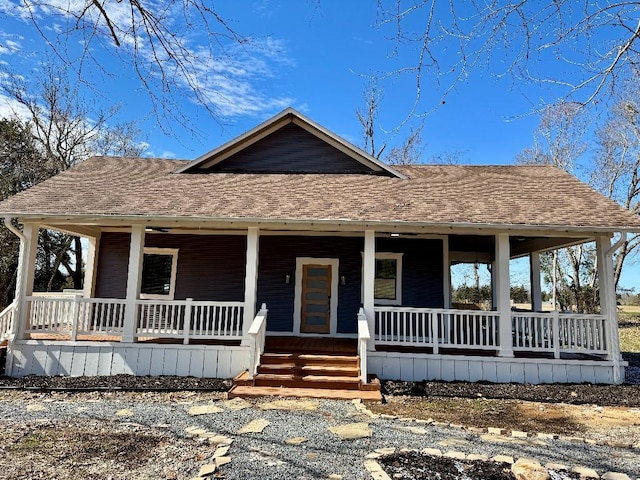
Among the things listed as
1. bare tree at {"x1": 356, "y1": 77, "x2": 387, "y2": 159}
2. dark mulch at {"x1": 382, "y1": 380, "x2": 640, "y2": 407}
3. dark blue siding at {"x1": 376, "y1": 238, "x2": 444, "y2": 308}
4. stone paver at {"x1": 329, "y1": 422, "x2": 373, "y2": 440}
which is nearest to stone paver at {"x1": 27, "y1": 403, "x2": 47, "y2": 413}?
stone paver at {"x1": 329, "y1": 422, "x2": 373, "y2": 440}

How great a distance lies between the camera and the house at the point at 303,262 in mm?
8758

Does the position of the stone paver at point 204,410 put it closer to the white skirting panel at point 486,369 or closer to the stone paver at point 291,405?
the stone paver at point 291,405

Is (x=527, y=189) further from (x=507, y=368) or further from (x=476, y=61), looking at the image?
(x=476, y=61)

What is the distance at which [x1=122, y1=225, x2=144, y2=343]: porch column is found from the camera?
353 inches

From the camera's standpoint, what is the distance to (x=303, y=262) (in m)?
11.5

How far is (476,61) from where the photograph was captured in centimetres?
327

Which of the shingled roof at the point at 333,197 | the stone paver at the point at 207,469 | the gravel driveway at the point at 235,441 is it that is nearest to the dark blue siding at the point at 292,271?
the shingled roof at the point at 333,197

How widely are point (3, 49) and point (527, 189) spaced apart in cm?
1080

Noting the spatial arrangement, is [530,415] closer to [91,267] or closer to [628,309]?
[91,267]

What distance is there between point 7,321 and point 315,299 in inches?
274

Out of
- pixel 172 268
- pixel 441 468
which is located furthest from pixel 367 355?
pixel 172 268

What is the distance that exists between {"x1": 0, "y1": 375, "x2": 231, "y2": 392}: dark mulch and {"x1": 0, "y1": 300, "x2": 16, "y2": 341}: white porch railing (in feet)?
3.08

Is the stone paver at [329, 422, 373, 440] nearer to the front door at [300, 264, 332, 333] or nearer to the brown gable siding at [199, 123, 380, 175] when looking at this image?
the front door at [300, 264, 332, 333]

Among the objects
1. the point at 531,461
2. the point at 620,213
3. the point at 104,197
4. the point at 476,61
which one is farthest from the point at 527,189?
the point at 104,197
